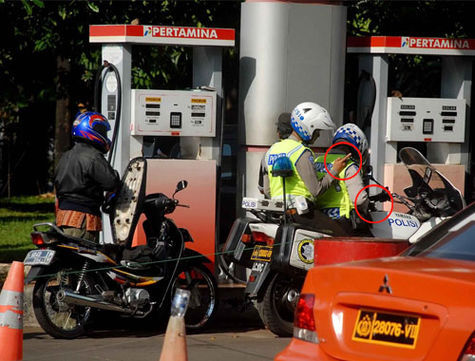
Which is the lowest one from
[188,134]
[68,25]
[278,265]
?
[278,265]

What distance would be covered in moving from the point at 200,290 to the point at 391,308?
14.9ft

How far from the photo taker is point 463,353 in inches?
182

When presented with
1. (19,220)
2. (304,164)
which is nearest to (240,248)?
(304,164)

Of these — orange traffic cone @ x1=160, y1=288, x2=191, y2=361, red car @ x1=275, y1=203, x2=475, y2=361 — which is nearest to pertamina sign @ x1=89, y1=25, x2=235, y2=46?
orange traffic cone @ x1=160, y1=288, x2=191, y2=361

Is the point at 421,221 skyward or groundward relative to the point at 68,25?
groundward

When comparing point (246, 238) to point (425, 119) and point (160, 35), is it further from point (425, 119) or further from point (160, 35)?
point (425, 119)

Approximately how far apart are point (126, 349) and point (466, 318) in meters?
4.09

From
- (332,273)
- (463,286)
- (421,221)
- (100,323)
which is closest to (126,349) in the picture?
(100,323)

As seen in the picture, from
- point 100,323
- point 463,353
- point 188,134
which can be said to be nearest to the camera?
point 463,353

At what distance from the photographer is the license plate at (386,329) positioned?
4805 millimetres

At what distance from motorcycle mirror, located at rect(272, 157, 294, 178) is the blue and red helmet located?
59.0 inches

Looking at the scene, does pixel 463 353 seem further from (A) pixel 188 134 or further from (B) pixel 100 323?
(A) pixel 188 134

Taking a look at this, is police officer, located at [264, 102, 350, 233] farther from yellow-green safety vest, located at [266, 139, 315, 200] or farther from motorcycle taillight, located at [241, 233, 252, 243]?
motorcycle taillight, located at [241, 233, 252, 243]

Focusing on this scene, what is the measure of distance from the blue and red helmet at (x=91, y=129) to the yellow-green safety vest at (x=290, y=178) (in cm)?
145
